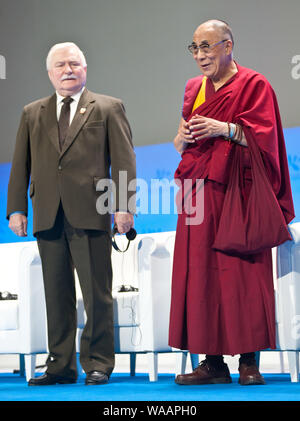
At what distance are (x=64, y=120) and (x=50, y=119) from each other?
0.19 feet

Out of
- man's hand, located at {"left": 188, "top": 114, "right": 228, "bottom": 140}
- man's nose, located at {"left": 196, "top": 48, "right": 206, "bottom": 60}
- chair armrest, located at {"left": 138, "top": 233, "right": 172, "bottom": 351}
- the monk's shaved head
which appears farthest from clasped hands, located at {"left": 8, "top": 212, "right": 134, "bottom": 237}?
Answer: the monk's shaved head

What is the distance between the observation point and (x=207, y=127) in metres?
2.52

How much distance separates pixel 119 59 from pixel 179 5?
0.63 meters

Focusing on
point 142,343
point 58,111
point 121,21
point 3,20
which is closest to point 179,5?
point 121,21

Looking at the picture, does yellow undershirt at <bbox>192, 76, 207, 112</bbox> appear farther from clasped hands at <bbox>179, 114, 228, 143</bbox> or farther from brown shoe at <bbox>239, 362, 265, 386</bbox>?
brown shoe at <bbox>239, 362, 265, 386</bbox>

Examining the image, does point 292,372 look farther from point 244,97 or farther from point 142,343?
point 244,97

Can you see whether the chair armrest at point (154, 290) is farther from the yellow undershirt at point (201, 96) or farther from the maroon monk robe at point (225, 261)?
the yellow undershirt at point (201, 96)

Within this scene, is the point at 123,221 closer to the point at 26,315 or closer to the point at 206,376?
the point at 206,376

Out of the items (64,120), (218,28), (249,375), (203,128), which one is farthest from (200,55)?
(249,375)

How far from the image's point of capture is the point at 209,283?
100 inches

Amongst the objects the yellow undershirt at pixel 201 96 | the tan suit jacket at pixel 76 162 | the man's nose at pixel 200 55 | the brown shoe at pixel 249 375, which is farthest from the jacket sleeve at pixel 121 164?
the brown shoe at pixel 249 375

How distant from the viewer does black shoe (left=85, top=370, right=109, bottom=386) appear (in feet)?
8.67

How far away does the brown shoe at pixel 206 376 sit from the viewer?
8.40 feet

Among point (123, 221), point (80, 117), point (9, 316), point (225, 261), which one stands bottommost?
point (9, 316)
